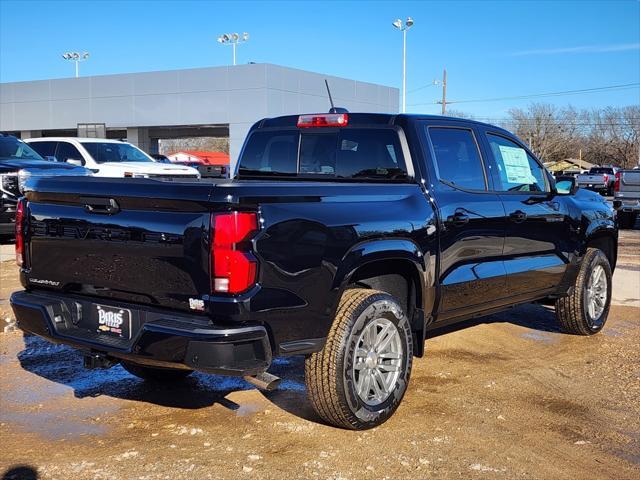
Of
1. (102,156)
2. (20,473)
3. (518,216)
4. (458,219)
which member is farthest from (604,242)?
(102,156)

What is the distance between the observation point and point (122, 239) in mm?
3578

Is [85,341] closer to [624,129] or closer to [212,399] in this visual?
[212,399]

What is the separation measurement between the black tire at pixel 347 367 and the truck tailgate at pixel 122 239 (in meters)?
0.87

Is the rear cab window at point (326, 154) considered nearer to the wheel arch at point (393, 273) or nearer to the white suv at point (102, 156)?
the wheel arch at point (393, 273)

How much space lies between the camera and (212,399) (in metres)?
4.61

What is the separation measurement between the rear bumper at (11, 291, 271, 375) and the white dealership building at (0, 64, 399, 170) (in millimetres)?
29666

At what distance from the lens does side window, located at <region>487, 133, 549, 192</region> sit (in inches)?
211

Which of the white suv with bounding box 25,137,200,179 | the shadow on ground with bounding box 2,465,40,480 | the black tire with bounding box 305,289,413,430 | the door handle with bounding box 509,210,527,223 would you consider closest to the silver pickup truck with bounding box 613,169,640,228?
the white suv with bounding box 25,137,200,179

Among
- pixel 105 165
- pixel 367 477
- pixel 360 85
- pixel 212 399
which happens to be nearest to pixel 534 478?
pixel 367 477

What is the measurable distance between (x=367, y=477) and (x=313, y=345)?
0.74 meters

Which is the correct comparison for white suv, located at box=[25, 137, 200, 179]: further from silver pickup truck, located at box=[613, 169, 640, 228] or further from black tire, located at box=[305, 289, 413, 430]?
silver pickup truck, located at box=[613, 169, 640, 228]

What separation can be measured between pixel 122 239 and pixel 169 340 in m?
0.63

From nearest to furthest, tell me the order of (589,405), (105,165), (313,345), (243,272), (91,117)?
(243,272), (313,345), (589,405), (105,165), (91,117)

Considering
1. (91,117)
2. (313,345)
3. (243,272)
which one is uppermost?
(91,117)
